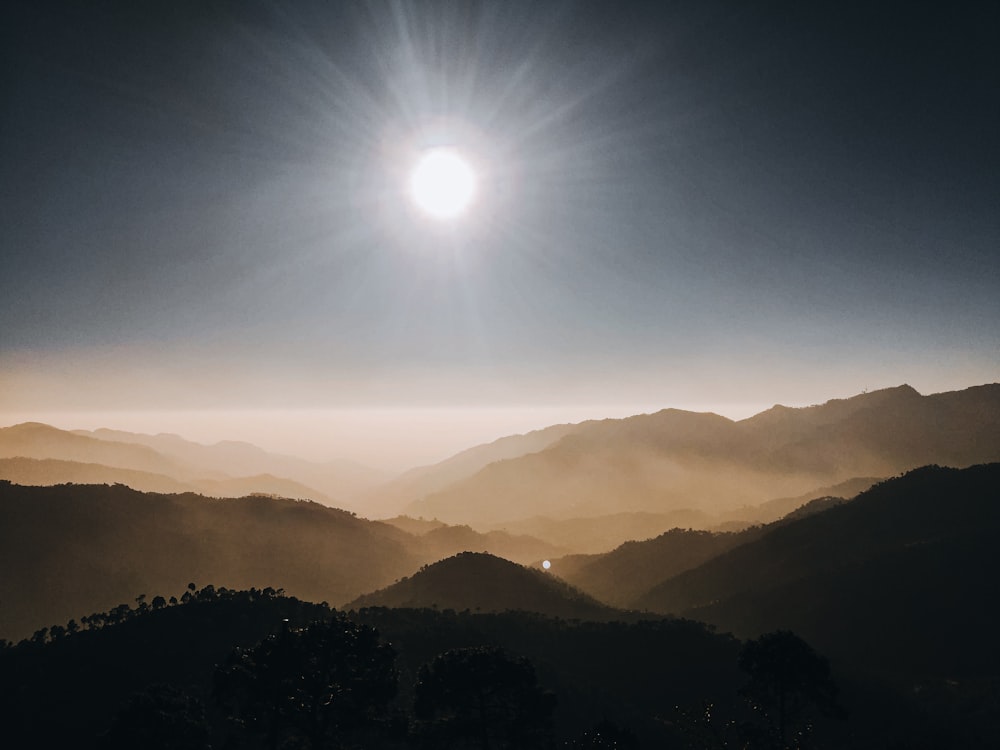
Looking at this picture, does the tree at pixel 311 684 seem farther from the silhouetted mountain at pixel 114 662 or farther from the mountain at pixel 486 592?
the mountain at pixel 486 592

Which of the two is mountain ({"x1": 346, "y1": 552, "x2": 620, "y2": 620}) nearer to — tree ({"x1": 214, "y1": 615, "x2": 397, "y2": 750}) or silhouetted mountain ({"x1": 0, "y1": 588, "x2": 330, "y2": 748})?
silhouetted mountain ({"x1": 0, "y1": 588, "x2": 330, "y2": 748})

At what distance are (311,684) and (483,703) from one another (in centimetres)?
1265

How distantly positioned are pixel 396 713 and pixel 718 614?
141m

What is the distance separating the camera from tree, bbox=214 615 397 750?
114ft

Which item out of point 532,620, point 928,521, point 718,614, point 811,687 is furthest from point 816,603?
point 811,687

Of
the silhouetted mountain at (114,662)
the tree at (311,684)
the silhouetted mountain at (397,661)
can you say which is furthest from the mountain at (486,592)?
the tree at (311,684)

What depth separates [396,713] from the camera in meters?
37.9

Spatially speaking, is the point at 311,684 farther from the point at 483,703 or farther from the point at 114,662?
the point at 114,662

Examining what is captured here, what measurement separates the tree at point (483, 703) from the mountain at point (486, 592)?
10991cm

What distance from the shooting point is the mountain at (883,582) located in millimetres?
111812

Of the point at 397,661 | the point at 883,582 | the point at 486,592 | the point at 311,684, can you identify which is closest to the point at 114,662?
the point at 397,661

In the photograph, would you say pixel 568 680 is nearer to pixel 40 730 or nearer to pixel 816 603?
pixel 40 730

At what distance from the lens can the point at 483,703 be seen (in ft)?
125

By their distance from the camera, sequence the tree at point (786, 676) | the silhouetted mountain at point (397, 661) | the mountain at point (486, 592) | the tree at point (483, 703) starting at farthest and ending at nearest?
the mountain at point (486, 592) → the silhouetted mountain at point (397, 661) → the tree at point (786, 676) → the tree at point (483, 703)
